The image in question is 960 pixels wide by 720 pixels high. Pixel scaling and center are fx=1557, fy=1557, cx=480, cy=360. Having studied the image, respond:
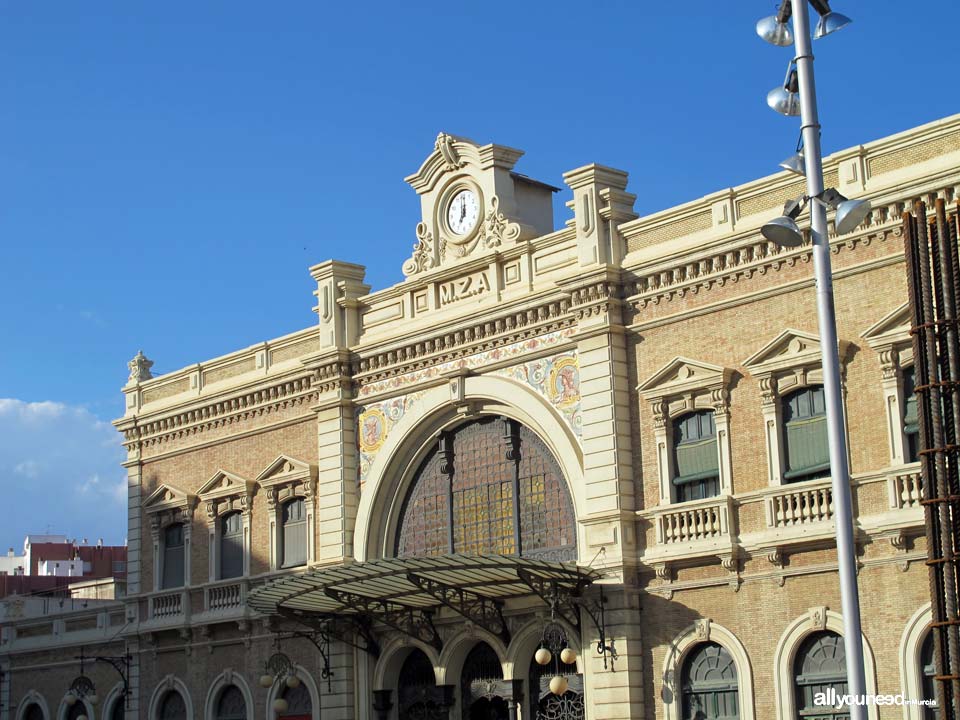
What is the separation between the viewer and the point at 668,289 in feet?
97.3

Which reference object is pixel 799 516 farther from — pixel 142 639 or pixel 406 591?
pixel 142 639

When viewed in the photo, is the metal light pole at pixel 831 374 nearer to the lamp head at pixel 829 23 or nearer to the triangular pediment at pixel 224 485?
the lamp head at pixel 829 23

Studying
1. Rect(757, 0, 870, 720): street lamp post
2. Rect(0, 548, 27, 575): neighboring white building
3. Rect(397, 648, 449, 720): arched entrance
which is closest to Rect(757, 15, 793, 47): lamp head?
Rect(757, 0, 870, 720): street lamp post

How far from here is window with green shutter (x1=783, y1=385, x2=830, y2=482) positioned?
2706 cm

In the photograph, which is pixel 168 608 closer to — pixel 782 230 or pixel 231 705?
pixel 231 705

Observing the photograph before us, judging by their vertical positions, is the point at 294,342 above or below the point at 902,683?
above

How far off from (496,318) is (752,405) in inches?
260

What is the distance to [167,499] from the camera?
136 ft

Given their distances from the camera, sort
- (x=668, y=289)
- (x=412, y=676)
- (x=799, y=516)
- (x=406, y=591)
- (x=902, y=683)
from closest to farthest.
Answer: (x=902, y=683) → (x=799, y=516) → (x=668, y=289) → (x=406, y=591) → (x=412, y=676)

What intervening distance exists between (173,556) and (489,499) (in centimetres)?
1192

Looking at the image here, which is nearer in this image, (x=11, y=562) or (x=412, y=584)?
(x=412, y=584)

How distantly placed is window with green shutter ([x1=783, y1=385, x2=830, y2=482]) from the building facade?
41mm

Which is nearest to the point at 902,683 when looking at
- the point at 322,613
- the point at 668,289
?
the point at 668,289

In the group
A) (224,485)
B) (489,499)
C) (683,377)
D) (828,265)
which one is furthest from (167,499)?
(828,265)
